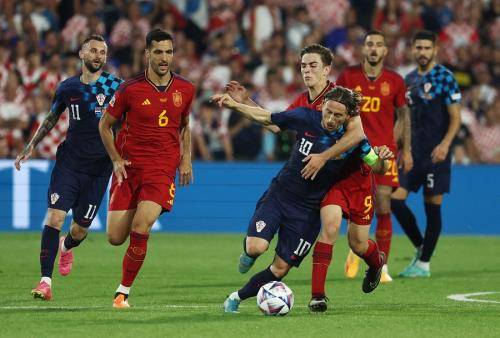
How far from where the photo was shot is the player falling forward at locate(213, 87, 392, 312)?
8.85m

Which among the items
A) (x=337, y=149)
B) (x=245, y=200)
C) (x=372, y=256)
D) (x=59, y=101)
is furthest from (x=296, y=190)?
(x=245, y=200)

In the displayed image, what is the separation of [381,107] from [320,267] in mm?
3294

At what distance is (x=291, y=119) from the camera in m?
9.00

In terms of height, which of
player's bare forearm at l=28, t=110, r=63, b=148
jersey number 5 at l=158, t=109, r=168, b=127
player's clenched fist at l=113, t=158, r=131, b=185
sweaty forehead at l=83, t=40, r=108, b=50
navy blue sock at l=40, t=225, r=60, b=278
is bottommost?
navy blue sock at l=40, t=225, r=60, b=278

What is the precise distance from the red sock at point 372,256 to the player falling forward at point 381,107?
2.01 meters

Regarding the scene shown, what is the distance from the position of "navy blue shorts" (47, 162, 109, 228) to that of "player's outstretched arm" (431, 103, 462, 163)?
151 inches

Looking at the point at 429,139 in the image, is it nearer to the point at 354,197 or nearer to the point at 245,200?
the point at 354,197

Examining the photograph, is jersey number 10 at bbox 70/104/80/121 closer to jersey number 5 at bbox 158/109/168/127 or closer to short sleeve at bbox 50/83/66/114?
short sleeve at bbox 50/83/66/114

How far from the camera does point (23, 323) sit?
8180mm

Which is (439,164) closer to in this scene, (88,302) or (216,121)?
(88,302)

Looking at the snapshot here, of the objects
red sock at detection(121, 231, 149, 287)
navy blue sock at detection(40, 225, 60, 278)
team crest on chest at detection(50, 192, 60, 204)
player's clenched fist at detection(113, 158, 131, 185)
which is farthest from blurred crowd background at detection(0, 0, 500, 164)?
red sock at detection(121, 231, 149, 287)

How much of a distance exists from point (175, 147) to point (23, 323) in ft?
7.15

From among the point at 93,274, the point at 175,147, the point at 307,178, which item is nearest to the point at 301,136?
the point at 307,178

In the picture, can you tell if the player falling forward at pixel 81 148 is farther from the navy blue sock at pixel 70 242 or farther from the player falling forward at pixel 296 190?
the player falling forward at pixel 296 190
